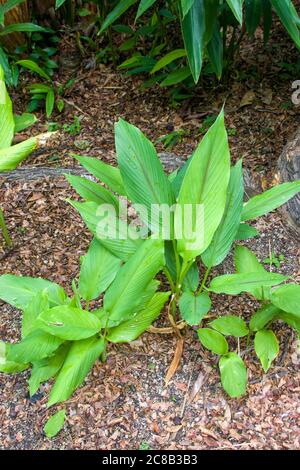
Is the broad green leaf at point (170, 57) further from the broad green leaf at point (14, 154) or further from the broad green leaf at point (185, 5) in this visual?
the broad green leaf at point (14, 154)

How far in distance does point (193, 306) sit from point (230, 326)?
16 centimetres

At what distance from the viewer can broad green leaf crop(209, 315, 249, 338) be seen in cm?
148

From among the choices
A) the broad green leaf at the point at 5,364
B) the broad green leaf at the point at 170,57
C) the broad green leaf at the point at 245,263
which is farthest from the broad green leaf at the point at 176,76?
the broad green leaf at the point at 5,364

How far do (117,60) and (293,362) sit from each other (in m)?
1.75

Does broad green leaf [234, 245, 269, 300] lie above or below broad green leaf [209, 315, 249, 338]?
above

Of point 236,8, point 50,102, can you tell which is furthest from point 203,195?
point 50,102

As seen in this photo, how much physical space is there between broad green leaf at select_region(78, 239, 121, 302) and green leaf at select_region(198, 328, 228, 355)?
0.98 ft

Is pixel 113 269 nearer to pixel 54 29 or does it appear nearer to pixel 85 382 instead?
pixel 85 382

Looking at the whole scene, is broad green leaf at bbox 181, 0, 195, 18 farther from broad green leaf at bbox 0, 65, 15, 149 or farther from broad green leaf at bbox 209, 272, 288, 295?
broad green leaf at bbox 209, 272, 288, 295

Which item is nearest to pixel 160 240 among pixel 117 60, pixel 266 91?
pixel 266 91

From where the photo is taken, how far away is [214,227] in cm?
137

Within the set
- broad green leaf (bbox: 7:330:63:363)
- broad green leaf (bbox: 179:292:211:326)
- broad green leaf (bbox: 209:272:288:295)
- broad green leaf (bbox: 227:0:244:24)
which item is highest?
broad green leaf (bbox: 227:0:244:24)

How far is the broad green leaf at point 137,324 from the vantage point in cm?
137

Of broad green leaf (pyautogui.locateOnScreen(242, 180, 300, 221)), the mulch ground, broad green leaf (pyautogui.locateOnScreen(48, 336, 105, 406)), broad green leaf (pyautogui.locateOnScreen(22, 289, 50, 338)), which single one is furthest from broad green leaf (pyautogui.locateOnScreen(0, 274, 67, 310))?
broad green leaf (pyautogui.locateOnScreen(242, 180, 300, 221))
